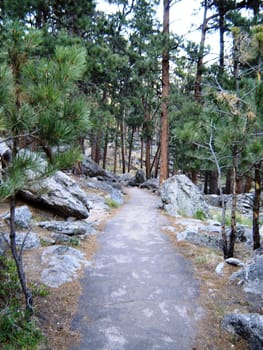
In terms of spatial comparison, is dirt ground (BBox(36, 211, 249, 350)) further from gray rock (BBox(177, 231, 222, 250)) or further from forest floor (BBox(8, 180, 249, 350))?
gray rock (BBox(177, 231, 222, 250))

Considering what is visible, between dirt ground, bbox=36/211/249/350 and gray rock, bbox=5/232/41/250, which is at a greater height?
gray rock, bbox=5/232/41/250

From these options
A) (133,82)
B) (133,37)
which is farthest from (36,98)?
(133,37)

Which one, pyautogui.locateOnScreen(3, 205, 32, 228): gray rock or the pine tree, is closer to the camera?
the pine tree

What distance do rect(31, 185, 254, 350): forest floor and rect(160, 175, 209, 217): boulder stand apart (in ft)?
11.4

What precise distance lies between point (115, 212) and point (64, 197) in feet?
8.30

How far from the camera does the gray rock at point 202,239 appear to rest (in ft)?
17.1

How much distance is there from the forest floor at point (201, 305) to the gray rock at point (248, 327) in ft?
0.23

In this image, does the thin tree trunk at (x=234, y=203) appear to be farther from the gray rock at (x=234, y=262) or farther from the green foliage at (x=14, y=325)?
the green foliage at (x=14, y=325)

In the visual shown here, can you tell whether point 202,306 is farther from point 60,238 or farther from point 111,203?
point 111,203

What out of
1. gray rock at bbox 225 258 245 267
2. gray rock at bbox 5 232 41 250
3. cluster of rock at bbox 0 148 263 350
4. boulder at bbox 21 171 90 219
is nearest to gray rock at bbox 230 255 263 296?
cluster of rock at bbox 0 148 263 350

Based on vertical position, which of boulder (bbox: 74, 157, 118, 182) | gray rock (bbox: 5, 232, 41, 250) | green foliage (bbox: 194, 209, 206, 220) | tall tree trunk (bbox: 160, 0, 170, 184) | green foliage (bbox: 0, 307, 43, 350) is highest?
tall tree trunk (bbox: 160, 0, 170, 184)

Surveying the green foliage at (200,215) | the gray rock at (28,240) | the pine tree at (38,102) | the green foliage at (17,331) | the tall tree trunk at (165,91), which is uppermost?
the tall tree trunk at (165,91)

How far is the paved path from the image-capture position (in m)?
2.62

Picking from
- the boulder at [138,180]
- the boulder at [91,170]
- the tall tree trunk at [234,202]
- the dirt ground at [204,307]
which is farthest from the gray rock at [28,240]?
the boulder at [138,180]
